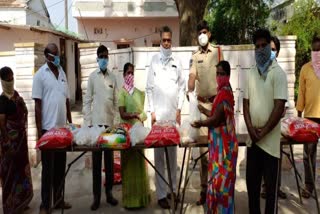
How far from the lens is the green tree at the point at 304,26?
44.9 feet

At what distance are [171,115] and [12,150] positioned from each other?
76.0 inches

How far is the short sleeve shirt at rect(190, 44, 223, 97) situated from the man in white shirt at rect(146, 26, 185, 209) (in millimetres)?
228

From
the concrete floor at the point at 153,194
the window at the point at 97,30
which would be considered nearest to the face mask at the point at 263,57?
the concrete floor at the point at 153,194

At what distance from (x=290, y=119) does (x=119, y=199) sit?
8.19ft

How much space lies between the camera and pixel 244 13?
1733cm

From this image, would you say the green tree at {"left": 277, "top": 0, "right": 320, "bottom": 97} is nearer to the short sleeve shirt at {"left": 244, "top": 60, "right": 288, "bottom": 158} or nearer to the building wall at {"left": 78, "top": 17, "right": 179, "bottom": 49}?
the building wall at {"left": 78, "top": 17, "right": 179, "bottom": 49}

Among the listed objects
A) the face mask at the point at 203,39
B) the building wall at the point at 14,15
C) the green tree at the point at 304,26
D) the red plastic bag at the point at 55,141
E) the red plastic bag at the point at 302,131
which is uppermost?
the building wall at the point at 14,15

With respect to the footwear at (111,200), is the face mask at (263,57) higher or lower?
higher

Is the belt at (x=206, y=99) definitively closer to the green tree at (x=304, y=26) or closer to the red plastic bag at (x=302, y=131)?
the red plastic bag at (x=302, y=131)

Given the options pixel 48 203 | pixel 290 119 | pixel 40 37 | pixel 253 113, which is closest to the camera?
pixel 253 113

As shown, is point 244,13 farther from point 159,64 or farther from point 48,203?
point 48,203

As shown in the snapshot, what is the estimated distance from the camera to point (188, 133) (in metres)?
4.25

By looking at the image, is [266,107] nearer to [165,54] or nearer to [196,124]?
[196,124]

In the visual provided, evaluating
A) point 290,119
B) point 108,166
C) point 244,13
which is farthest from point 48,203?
point 244,13
